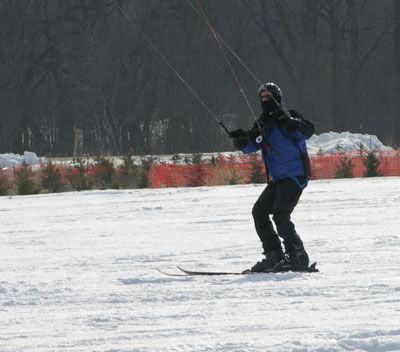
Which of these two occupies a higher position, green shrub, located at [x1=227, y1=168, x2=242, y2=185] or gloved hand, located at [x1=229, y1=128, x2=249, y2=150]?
gloved hand, located at [x1=229, y1=128, x2=249, y2=150]

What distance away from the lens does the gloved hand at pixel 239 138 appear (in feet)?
20.6

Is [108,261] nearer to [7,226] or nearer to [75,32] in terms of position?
[7,226]

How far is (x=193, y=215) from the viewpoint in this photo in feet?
38.8

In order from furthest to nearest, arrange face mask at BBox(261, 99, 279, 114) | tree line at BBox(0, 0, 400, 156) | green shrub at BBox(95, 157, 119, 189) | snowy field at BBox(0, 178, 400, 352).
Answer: tree line at BBox(0, 0, 400, 156) < green shrub at BBox(95, 157, 119, 189) < face mask at BBox(261, 99, 279, 114) < snowy field at BBox(0, 178, 400, 352)

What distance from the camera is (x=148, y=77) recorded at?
138 feet

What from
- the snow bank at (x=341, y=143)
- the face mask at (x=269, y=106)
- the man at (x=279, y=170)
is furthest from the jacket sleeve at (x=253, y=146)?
the snow bank at (x=341, y=143)

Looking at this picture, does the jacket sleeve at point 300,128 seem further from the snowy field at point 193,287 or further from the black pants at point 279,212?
the snowy field at point 193,287

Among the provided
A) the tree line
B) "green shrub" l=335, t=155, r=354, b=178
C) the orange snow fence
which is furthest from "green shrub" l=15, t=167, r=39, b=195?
the tree line

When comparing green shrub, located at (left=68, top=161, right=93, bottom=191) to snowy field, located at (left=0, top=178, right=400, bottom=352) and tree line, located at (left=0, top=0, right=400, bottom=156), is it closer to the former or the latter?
snowy field, located at (left=0, top=178, right=400, bottom=352)

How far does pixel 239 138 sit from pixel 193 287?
132 centimetres

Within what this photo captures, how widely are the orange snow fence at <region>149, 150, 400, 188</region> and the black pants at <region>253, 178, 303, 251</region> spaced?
13466 millimetres

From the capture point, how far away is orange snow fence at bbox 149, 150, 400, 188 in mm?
20288

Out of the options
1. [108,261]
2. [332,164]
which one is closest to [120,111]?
[332,164]

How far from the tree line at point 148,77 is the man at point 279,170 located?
3234 centimetres
